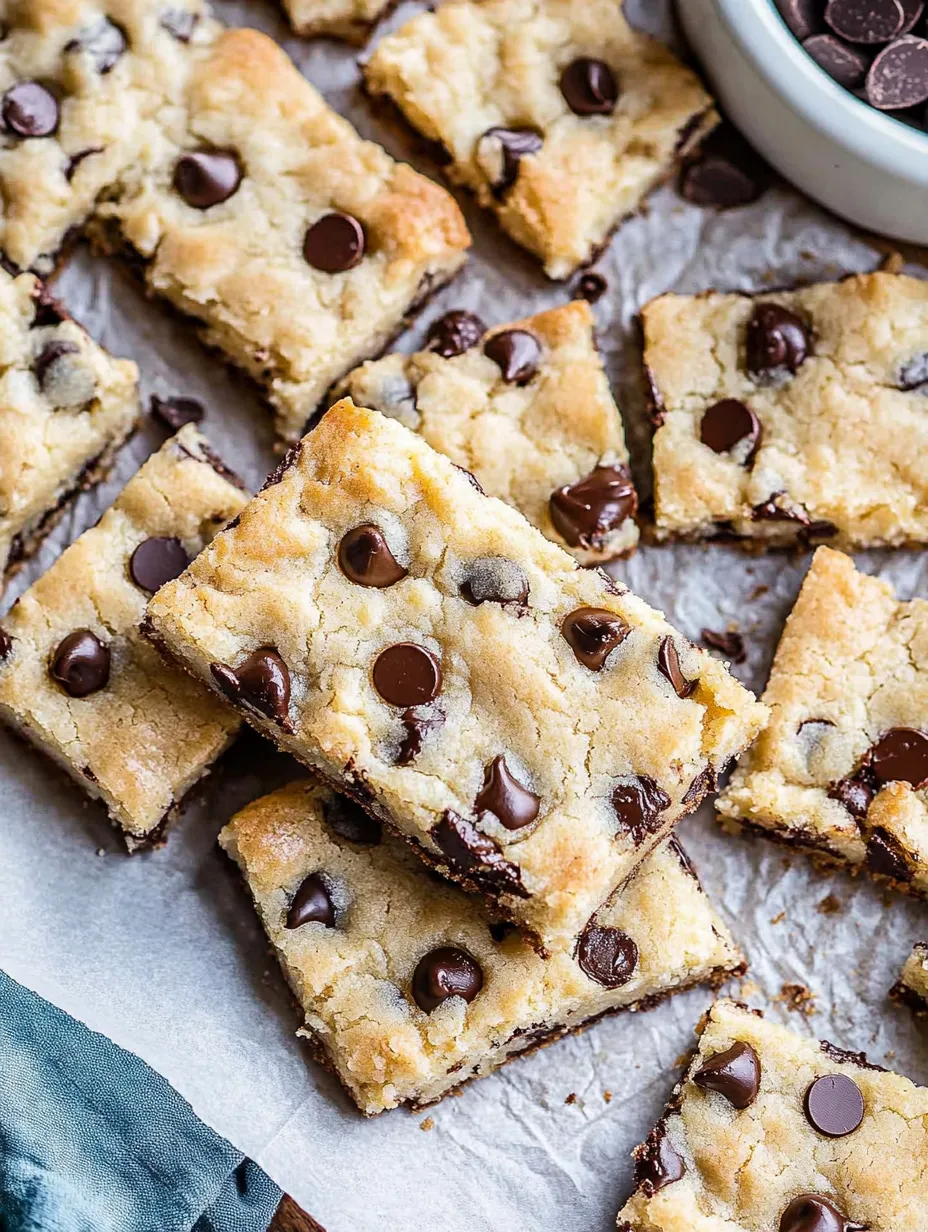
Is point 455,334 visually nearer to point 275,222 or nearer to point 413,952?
point 275,222

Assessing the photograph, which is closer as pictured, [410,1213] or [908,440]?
[410,1213]

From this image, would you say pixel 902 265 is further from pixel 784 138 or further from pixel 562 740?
pixel 562 740

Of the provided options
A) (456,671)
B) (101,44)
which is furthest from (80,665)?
(101,44)

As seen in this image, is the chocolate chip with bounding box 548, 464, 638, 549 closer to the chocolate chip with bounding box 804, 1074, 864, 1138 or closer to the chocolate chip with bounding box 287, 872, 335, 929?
the chocolate chip with bounding box 287, 872, 335, 929

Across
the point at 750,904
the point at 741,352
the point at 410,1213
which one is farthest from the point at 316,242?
the point at 410,1213

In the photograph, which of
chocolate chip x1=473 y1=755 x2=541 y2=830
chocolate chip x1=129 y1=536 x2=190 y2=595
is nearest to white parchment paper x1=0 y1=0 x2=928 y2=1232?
chocolate chip x1=129 y1=536 x2=190 y2=595

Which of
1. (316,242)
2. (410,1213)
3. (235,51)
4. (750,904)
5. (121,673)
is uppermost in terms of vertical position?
(235,51)

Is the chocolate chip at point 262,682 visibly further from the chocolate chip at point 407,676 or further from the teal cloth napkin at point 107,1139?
the teal cloth napkin at point 107,1139
